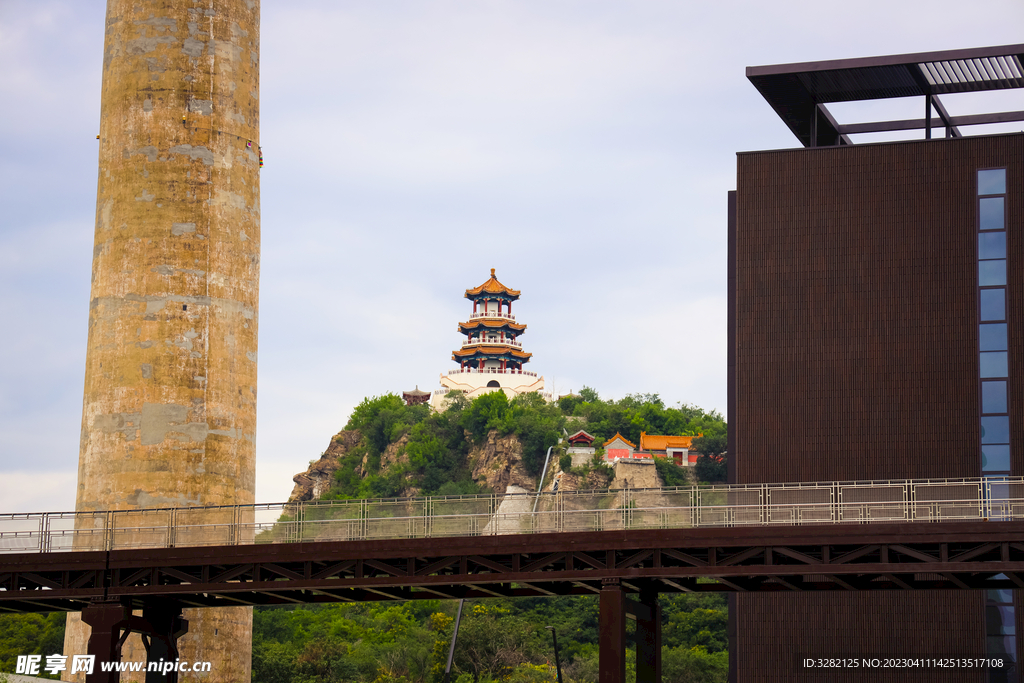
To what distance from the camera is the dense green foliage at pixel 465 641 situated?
305 ft

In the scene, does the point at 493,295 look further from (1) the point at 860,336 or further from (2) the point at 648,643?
(2) the point at 648,643

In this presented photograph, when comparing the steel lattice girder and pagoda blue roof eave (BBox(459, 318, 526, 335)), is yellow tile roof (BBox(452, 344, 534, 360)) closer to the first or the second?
pagoda blue roof eave (BBox(459, 318, 526, 335))

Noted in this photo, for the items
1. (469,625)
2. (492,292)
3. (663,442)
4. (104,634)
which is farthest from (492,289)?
(104,634)

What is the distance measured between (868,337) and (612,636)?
977 inches

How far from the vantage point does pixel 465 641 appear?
93.8 meters

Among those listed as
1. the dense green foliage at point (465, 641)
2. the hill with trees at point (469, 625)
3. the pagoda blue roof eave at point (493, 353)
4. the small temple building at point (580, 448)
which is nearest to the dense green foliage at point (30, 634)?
the hill with trees at point (469, 625)

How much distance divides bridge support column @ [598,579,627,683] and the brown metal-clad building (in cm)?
1880

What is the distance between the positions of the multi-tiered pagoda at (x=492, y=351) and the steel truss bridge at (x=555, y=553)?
14965cm

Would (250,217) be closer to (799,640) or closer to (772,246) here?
(772,246)

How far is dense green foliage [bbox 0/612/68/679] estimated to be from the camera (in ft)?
306

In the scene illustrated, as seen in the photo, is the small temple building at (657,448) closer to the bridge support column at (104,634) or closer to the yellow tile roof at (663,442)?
the yellow tile roof at (663,442)

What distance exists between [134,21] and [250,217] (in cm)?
931

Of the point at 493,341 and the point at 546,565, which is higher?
the point at 493,341

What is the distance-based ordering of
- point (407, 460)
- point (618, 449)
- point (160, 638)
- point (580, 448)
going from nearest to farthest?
point (160, 638), point (618, 449), point (580, 448), point (407, 460)
